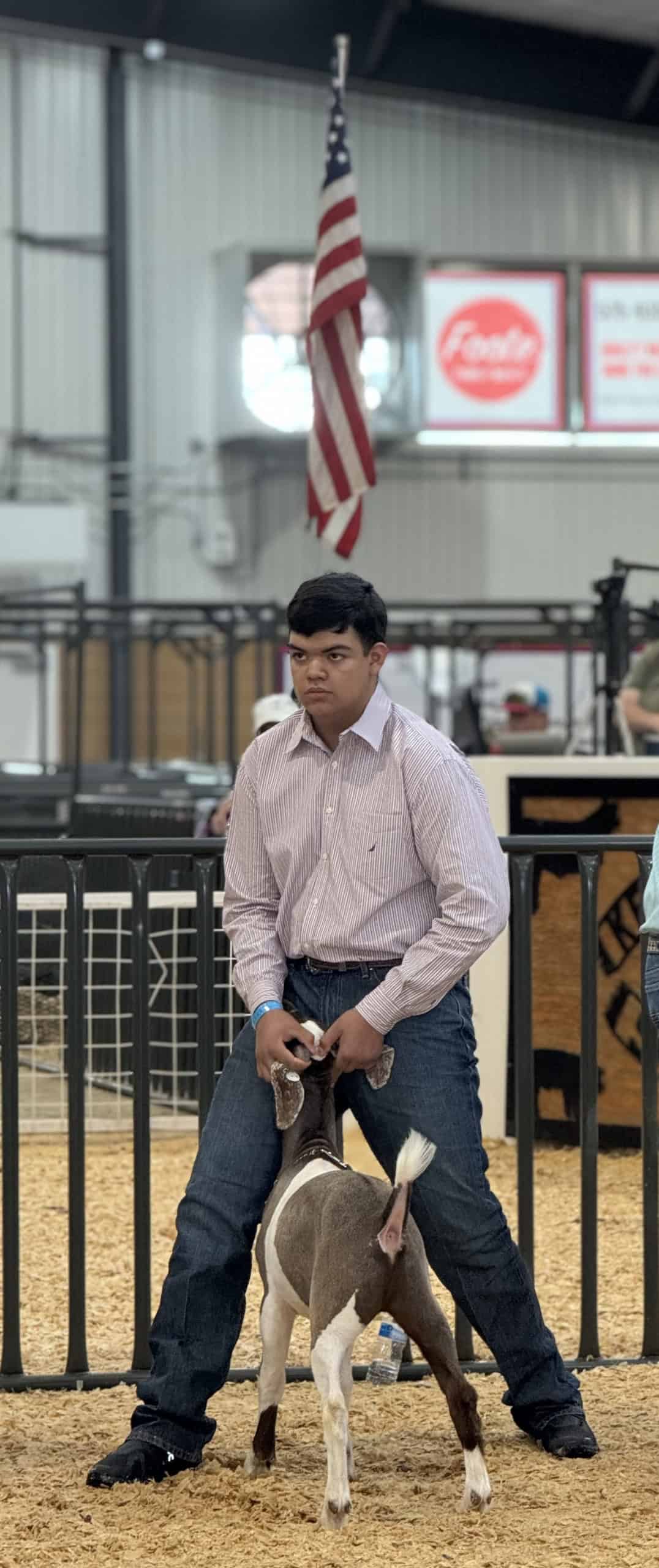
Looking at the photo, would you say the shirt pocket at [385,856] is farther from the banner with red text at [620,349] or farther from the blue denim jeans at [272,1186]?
the banner with red text at [620,349]

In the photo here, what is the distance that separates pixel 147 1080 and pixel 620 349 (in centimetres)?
1804

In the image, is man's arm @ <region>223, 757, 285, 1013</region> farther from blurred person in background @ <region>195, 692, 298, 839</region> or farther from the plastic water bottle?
blurred person in background @ <region>195, 692, 298, 839</region>

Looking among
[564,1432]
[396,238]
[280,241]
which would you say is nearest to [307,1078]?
[564,1432]

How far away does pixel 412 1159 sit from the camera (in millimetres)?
3092

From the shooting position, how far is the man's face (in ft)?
10.6

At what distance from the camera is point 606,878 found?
6.48 meters

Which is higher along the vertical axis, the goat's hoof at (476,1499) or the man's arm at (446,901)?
the man's arm at (446,901)

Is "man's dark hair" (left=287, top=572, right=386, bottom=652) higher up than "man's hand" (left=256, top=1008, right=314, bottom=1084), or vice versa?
"man's dark hair" (left=287, top=572, right=386, bottom=652)

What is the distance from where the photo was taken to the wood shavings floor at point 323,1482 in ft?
10.1

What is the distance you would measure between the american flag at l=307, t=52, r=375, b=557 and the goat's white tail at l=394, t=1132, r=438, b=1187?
5287 millimetres

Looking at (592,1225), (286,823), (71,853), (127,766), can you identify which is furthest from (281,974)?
(127,766)

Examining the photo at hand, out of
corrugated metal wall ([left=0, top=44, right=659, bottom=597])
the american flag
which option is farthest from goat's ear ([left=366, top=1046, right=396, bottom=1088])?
corrugated metal wall ([left=0, top=44, right=659, bottom=597])

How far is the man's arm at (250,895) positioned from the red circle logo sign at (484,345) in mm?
17744

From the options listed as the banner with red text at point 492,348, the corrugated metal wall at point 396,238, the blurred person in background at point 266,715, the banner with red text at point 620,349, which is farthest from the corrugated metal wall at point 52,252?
the blurred person in background at point 266,715
